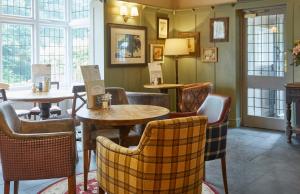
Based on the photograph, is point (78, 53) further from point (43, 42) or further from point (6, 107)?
point (6, 107)

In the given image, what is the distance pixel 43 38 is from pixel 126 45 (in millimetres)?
1604

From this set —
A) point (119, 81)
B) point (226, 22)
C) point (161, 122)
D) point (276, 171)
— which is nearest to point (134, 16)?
point (119, 81)

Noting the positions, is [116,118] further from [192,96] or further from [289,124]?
[289,124]

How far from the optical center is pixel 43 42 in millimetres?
6469

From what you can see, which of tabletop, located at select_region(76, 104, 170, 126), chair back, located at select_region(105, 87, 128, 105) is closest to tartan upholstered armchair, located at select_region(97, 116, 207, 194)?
tabletop, located at select_region(76, 104, 170, 126)

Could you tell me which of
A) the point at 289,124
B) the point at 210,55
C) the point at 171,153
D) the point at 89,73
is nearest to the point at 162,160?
the point at 171,153

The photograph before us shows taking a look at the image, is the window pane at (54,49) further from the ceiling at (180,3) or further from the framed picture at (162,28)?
the framed picture at (162,28)

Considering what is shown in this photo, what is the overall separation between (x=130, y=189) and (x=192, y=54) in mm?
5148

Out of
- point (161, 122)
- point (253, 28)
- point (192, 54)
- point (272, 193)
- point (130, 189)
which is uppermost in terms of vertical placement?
point (253, 28)

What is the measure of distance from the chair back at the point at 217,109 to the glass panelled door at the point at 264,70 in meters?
2.98

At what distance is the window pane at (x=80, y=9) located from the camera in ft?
21.7

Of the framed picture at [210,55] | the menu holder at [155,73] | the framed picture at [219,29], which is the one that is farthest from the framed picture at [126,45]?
the framed picture at [219,29]

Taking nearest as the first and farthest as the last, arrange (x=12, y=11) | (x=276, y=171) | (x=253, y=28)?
Answer: 1. (x=276, y=171)
2. (x=12, y=11)
3. (x=253, y=28)

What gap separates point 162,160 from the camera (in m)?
2.13
